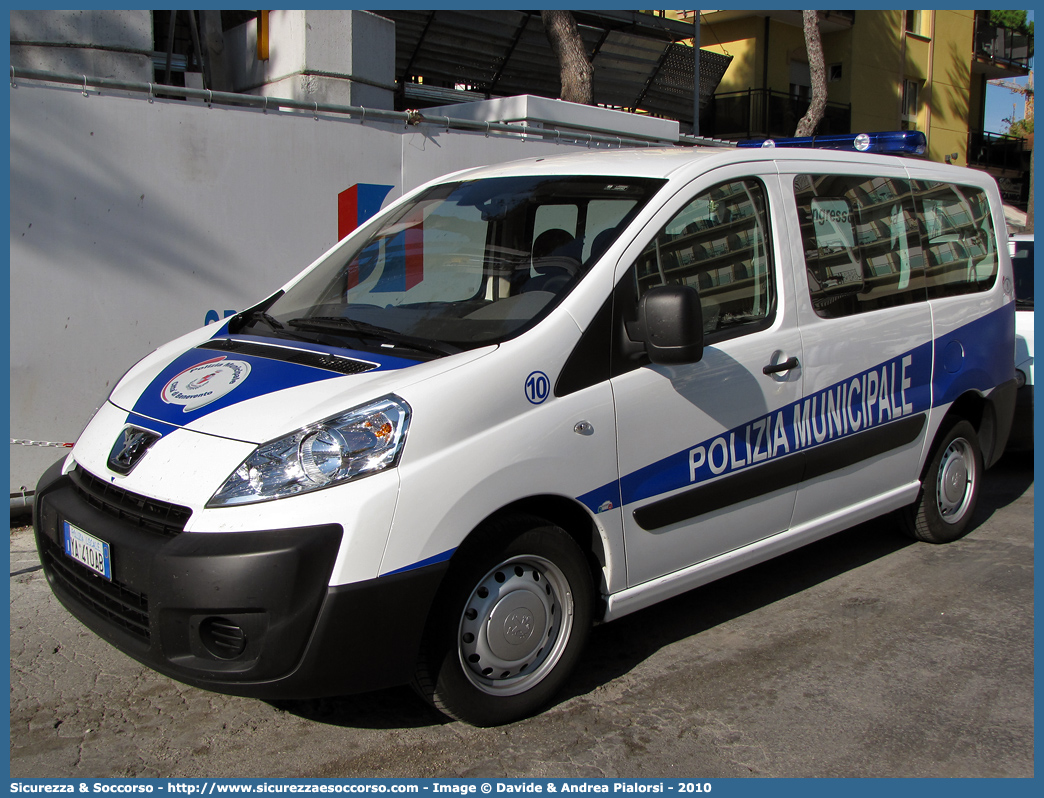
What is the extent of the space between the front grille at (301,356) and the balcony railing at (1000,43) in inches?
1381

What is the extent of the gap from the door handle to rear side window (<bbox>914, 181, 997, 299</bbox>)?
1266mm

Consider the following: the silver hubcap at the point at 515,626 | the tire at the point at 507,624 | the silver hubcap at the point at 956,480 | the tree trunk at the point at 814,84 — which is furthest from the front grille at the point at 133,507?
the tree trunk at the point at 814,84

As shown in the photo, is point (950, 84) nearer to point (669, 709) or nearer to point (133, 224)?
point (133, 224)

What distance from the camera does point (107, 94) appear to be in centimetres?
541

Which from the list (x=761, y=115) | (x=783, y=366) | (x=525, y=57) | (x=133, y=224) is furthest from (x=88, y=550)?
(x=761, y=115)

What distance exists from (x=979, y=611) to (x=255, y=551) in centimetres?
336

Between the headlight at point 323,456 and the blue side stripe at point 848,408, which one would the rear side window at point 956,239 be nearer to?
the blue side stripe at point 848,408

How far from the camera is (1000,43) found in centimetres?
3331

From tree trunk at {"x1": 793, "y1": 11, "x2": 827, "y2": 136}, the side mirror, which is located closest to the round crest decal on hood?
the side mirror

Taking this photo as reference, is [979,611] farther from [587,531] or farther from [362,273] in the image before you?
[362,273]

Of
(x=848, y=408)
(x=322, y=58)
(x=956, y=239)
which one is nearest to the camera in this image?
(x=848, y=408)

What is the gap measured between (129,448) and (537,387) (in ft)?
4.39

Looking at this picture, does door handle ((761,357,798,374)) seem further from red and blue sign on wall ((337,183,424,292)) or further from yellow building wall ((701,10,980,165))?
yellow building wall ((701,10,980,165))

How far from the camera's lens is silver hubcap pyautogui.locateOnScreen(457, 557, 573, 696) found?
10.1 feet
